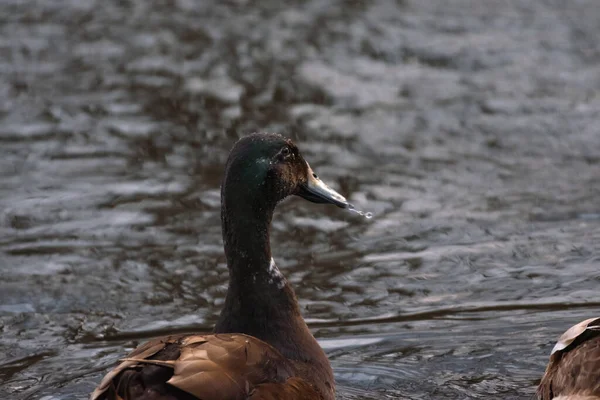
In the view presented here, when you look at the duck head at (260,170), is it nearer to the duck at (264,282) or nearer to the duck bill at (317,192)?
the duck at (264,282)

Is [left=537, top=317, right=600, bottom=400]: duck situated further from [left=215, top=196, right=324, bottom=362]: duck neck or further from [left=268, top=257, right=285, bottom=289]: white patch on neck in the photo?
[left=268, top=257, right=285, bottom=289]: white patch on neck

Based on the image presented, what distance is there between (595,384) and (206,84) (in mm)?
6614

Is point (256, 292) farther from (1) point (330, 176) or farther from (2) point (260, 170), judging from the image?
(1) point (330, 176)

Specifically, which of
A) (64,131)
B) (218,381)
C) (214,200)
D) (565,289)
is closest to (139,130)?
(64,131)

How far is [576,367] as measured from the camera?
5.70 metres

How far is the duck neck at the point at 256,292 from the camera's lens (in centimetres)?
593

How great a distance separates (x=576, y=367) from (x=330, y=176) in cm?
414

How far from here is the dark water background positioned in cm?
704

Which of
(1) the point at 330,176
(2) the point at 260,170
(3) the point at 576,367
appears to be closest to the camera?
(3) the point at 576,367

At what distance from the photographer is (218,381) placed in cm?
509

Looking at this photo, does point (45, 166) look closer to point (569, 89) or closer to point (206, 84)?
point (206, 84)

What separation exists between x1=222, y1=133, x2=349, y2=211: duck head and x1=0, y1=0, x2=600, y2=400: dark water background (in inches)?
44.4

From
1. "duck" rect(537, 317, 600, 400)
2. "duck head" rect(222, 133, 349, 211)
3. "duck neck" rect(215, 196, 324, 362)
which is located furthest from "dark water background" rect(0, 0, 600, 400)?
"duck head" rect(222, 133, 349, 211)

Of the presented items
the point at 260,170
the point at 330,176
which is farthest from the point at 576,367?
the point at 330,176
